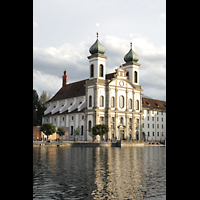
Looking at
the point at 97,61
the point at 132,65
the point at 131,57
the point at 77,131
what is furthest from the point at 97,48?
the point at 77,131

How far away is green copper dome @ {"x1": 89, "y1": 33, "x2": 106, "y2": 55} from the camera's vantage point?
83938 millimetres

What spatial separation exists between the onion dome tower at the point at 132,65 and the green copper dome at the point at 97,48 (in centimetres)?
1125

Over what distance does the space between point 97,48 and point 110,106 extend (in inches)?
626

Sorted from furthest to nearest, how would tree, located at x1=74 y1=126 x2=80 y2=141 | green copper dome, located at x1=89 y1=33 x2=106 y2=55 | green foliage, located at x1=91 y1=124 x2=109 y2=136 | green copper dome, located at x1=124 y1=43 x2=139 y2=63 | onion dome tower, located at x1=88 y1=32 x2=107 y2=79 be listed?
green copper dome, located at x1=124 y1=43 x2=139 y2=63
green copper dome, located at x1=89 y1=33 x2=106 y2=55
onion dome tower, located at x1=88 y1=32 x2=107 y2=79
tree, located at x1=74 y1=126 x2=80 y2=141
green foliage, located at x1=91 y1=124 x2=109 y2=136

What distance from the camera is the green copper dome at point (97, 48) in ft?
275

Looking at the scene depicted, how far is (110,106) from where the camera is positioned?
270 feet

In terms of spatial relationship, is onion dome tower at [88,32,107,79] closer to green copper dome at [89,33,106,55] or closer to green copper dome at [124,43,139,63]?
green copper dome at [89,33,106,55]

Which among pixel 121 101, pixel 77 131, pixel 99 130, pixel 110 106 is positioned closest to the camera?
pixel 99 130

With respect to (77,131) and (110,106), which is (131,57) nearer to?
(110,106)

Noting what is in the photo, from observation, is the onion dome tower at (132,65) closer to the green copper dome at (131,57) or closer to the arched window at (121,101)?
the green copper dome at (131,57)

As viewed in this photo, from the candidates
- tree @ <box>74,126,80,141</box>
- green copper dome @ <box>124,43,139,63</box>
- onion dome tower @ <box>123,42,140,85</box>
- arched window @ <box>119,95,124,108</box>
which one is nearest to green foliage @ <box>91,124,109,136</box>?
tree @ <box>74,126,80,141</box>

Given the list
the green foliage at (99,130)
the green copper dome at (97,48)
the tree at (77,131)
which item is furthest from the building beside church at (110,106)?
the green foliage at (99,130)
